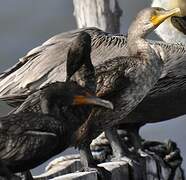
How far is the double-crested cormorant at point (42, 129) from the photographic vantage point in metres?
5.52

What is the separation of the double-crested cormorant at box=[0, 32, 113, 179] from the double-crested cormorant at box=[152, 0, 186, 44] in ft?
12.8

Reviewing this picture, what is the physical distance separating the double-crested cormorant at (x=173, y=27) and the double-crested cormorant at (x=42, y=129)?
3.89 metres

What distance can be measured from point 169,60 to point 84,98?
3159 millimetres

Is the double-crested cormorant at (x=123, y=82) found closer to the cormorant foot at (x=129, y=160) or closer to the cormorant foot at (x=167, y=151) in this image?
the cormorant foot at (x=129, y=160)

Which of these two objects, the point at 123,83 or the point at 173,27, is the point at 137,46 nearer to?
the point at 123,83

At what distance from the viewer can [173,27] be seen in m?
10.0

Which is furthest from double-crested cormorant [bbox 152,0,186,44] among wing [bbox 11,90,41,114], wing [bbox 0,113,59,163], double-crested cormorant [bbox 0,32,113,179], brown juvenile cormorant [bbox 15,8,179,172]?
wing [bbox 0,113,59,163]

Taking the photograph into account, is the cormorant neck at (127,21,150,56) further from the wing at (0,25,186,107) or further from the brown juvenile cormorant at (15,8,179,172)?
the wing at (0,25,186,107)

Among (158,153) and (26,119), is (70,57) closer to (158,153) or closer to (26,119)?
(26,119)

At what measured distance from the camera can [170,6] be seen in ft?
33.7

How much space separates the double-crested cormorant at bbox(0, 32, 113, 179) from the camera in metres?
5.52

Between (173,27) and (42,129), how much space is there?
15.2 ft

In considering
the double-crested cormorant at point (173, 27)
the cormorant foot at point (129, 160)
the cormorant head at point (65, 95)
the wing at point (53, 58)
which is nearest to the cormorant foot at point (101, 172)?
the cormorant foot at point (129, 160)

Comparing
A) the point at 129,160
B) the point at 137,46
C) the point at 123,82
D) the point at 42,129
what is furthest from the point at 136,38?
the point at 42,129
